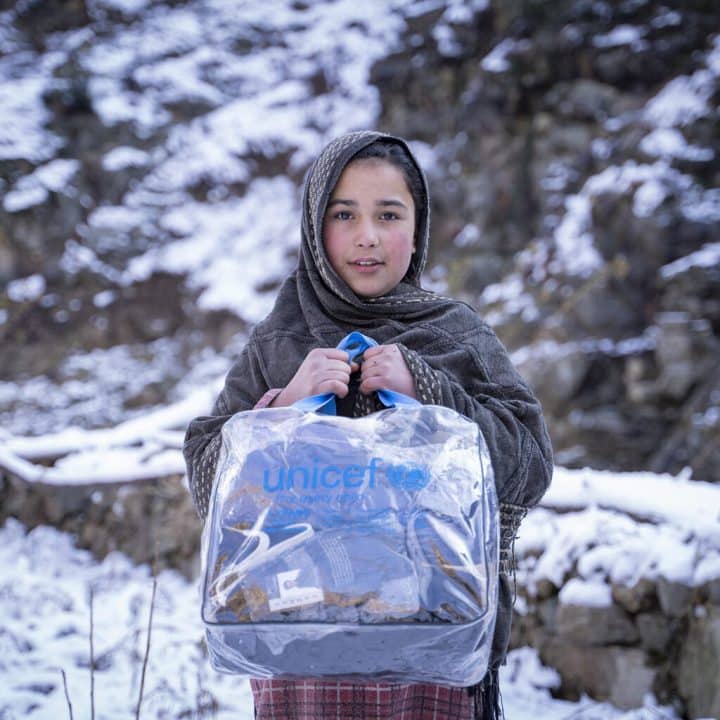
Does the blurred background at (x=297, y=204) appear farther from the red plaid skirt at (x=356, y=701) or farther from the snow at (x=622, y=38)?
the red plaid skirt at (x=356, y=701)

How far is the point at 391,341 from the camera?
1243mm

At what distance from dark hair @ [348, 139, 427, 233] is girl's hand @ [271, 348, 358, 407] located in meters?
0.45

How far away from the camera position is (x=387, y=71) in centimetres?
1198

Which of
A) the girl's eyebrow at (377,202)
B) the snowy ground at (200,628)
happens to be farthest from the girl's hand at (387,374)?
the snowy ground at (200,628)

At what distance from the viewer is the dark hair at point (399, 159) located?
1310mm

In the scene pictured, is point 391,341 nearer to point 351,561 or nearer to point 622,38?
point 351,561

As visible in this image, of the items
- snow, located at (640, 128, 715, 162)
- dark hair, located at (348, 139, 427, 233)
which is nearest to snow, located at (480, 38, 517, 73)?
snow, located at (640, 128, 715, 162)

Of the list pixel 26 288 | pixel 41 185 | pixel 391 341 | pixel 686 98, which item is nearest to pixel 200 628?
pixel 391 341

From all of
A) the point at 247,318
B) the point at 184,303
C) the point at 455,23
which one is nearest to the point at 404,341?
the point at 247,318

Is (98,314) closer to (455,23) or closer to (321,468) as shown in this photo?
(455,23)

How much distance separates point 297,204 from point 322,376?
1160 centimetres

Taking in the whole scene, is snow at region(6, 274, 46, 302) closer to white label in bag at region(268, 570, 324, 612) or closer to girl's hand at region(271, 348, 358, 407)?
girl's hand at region(271, 348, 358, 407)

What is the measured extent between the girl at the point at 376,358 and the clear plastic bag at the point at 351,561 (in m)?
0.17

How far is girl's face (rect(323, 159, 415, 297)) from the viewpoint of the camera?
129 centimetres
